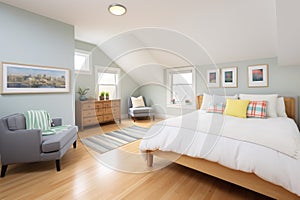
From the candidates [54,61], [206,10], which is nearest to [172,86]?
[206,10]

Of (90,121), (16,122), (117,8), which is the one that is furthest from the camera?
(90,121)

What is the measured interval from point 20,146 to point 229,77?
4445 millimetres

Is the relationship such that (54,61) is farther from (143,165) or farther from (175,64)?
(175,64)

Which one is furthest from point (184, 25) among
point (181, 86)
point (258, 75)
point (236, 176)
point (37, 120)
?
point (37, 120)

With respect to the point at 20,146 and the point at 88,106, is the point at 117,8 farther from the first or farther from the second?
the point at 88,106

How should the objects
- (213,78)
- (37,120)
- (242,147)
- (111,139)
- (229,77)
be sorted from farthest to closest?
1. (213,78)
2. (229,77)
3. (111,139)
4. (37,120)
5. (242,147)

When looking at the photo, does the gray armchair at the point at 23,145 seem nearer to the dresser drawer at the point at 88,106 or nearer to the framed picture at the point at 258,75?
the dresser drawer at the point at 88,106

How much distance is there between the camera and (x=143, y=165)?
2.14 m

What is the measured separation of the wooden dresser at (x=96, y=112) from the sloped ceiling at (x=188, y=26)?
5.88 ft

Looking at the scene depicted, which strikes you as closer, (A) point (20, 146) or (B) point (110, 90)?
(A) point (20, 146)

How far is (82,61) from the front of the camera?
438cm

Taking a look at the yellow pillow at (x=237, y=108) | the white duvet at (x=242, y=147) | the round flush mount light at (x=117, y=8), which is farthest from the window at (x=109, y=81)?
the yellow pillow at (x=237, y=108)

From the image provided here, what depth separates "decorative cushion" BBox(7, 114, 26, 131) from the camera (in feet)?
6.35

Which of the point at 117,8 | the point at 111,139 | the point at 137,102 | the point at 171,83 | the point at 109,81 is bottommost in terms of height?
the point at 111,139
